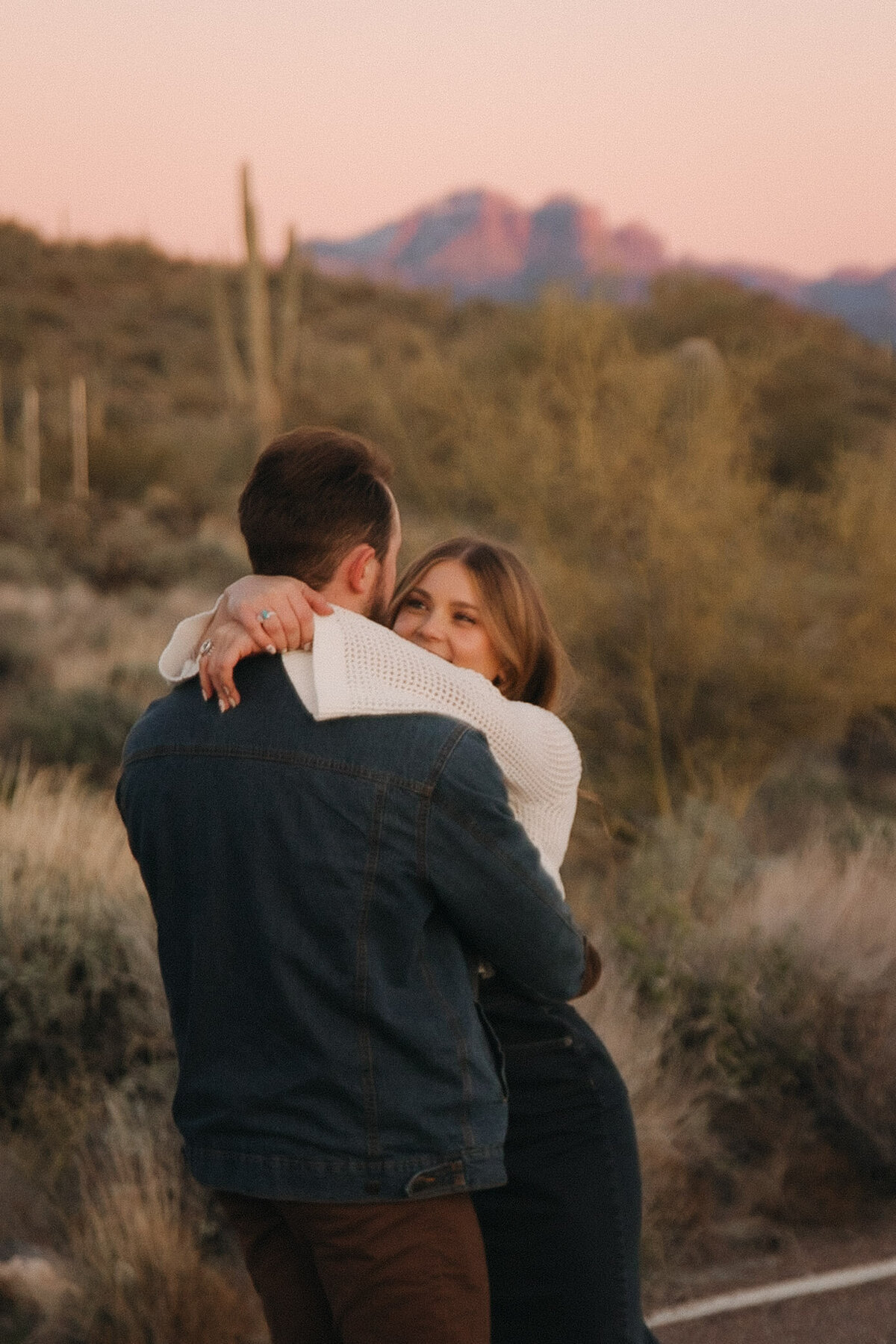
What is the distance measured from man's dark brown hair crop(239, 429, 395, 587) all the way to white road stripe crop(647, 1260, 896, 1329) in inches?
99.1

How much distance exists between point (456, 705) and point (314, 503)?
0.36m

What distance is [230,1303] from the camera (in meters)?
3.16

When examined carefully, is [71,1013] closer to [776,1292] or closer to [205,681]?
[776,1292]

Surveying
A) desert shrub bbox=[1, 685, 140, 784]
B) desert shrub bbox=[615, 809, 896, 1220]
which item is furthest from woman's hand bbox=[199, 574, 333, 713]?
desert shrub bbox=[1, 685, 140, 784]

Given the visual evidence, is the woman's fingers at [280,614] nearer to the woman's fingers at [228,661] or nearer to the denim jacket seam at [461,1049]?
the woman's fingers at [228,661]

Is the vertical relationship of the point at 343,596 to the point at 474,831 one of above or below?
above

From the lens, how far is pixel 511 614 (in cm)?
244

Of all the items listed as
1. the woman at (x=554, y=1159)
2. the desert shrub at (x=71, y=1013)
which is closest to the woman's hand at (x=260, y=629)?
the woman at (x=554, y=1159)

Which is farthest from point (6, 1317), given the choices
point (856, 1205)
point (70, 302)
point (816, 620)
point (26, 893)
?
point (70, 302)

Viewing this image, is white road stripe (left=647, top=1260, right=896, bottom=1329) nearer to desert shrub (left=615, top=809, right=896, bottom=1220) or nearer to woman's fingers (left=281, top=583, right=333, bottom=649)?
desert shrub (left=615, top=809, right=896, bottom=1220)

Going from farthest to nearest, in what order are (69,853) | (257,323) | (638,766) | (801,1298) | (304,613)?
(257,323) → (638,766) → (69,853) → (801,1298) → (304,613)

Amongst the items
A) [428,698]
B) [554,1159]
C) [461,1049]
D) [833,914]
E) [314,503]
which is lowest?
[833,914]

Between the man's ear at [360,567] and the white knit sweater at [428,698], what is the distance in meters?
0.06

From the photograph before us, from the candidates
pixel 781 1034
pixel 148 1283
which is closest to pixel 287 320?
pixel 781 1034
